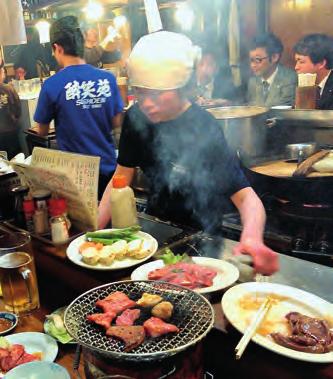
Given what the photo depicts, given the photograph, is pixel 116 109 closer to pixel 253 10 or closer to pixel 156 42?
pixel 156 42

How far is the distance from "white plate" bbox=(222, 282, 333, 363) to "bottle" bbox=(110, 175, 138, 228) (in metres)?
0.84

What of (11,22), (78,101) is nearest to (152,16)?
(11,22)

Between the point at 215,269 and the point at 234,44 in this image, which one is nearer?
the point at 215,269

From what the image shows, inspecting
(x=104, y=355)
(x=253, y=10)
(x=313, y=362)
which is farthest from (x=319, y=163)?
(x=253, y=10)

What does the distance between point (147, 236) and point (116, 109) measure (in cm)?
278

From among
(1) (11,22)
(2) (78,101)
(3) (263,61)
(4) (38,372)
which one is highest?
(1) (11,22)

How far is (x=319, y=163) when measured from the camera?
10.2ft

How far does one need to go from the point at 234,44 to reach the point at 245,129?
4717 millimetres

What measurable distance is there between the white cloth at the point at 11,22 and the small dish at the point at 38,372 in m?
1.40

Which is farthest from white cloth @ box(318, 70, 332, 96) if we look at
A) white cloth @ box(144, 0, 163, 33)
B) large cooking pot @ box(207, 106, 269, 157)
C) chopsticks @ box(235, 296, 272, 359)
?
chopsticks @ box(235, 296, 272, 359)

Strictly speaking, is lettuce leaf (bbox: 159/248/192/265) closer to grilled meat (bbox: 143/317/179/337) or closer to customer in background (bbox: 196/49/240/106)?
grilled meat (bbox: 143/317/179/337)

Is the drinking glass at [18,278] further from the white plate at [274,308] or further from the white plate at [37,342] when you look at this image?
the white plate at [274,308]

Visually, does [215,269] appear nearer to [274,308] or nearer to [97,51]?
[274,308]

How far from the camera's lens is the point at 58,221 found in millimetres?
2268
